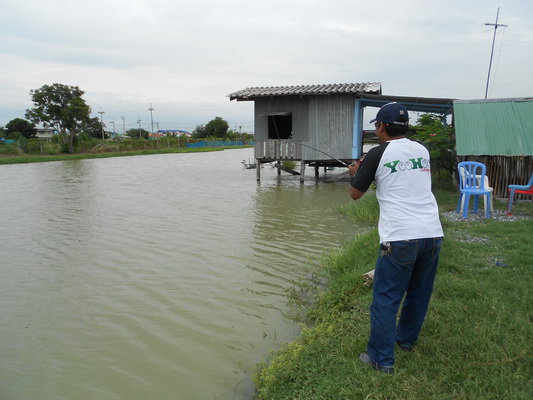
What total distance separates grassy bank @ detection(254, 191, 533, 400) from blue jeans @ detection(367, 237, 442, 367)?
8.4 inches

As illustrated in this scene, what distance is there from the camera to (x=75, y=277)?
6.09m

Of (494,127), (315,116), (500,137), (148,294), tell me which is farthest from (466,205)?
(315,116)

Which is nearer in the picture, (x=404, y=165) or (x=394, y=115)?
(x=404, y=165)

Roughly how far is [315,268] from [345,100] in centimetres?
1164

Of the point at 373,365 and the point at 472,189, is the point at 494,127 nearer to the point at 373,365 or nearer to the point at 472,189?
the point at 472,189

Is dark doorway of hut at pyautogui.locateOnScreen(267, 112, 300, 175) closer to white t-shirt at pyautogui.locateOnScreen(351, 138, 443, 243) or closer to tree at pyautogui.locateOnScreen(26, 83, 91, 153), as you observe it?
white t-shirt at pyautogui.locateOnScreen(351, 138, 443, 243)

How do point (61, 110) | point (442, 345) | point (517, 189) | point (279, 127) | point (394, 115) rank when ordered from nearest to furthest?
point (394, 115)
point (442, 345)
point (517, 189)
point (279, 127)
point (61, 110)

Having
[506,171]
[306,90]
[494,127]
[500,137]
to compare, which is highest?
[306,90]

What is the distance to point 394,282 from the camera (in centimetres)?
271

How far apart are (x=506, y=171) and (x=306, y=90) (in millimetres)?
8348

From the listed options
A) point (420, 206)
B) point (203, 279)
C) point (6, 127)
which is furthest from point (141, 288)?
point (6, 127)

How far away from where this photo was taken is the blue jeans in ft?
8.75

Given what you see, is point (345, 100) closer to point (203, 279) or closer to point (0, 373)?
point (203, 279)

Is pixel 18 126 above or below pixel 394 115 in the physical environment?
above
